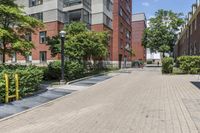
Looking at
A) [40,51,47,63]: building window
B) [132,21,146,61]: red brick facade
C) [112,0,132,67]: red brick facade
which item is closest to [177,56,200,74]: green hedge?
[112,0,132,67]: red brick facade

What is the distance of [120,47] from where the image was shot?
44.2 meters

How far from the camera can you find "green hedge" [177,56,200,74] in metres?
26.3

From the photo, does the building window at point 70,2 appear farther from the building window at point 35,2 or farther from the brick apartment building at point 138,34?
the brick apartment building at point 138,34

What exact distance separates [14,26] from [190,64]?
1923 cm

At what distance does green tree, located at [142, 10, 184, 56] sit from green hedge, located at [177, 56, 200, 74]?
2839 cm

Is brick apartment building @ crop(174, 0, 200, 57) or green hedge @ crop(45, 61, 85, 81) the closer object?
green hedge @ crop(45, 61, 85, 81)

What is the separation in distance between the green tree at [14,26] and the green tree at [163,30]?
43.8m

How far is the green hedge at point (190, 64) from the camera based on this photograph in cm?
2630

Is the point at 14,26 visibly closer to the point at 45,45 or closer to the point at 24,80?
the point at 24,80

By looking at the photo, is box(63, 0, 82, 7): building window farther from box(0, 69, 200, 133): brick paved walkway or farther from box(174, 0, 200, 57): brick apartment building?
box(0, 69, 200, 133): brick paved walkway

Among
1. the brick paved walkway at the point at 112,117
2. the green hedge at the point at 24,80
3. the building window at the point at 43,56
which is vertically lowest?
the brick paved walkway at the point at 112,117

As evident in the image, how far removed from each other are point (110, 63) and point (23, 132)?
114 ft

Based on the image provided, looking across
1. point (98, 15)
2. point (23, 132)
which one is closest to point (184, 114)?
point (23, 132)

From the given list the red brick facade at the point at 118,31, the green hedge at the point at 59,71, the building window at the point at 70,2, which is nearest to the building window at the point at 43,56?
the building window at the point at 70,2
